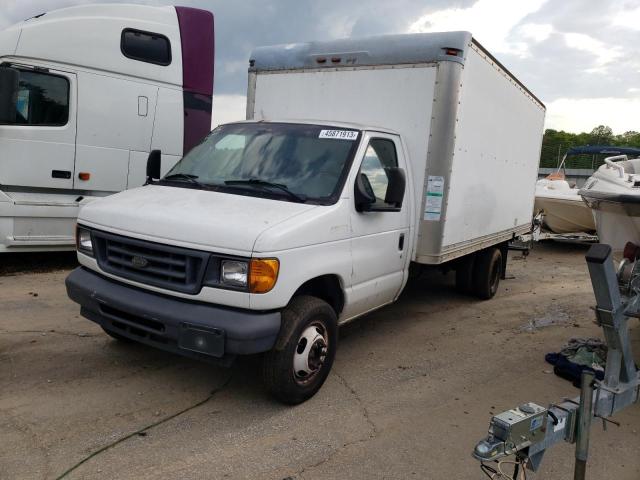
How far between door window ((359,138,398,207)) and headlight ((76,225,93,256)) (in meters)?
2.18

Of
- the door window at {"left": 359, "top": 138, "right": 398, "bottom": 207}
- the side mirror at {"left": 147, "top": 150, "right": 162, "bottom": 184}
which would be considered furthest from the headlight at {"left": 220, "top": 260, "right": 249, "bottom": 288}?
the side mirror at {"left": 147, "top": 150, "right": 162, "bottom": 184}

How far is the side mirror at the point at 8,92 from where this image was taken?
6617mm

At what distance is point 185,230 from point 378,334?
2.83m

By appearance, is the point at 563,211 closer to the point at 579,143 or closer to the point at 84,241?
the point at 84,241

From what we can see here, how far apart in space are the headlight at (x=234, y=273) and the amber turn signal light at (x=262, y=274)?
0.15 feet

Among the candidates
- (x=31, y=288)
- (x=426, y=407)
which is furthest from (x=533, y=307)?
(x=31, y=288)

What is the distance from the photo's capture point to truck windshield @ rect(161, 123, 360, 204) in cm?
430

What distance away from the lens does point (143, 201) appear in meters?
4.17

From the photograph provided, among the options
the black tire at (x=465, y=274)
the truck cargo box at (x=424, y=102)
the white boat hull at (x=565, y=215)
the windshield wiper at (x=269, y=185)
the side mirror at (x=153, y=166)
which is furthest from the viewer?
the white boat hull at (x=565, y=215)

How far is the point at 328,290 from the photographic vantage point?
4.42m

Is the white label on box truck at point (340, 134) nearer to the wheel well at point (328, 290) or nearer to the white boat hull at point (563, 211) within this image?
the wheel well at point (328, 290)

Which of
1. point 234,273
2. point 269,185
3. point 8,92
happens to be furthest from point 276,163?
point 8,92

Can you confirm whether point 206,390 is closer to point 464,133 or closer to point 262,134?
point 262,134

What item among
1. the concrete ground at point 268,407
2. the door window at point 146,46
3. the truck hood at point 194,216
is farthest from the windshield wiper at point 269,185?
the door window at point 146,46
